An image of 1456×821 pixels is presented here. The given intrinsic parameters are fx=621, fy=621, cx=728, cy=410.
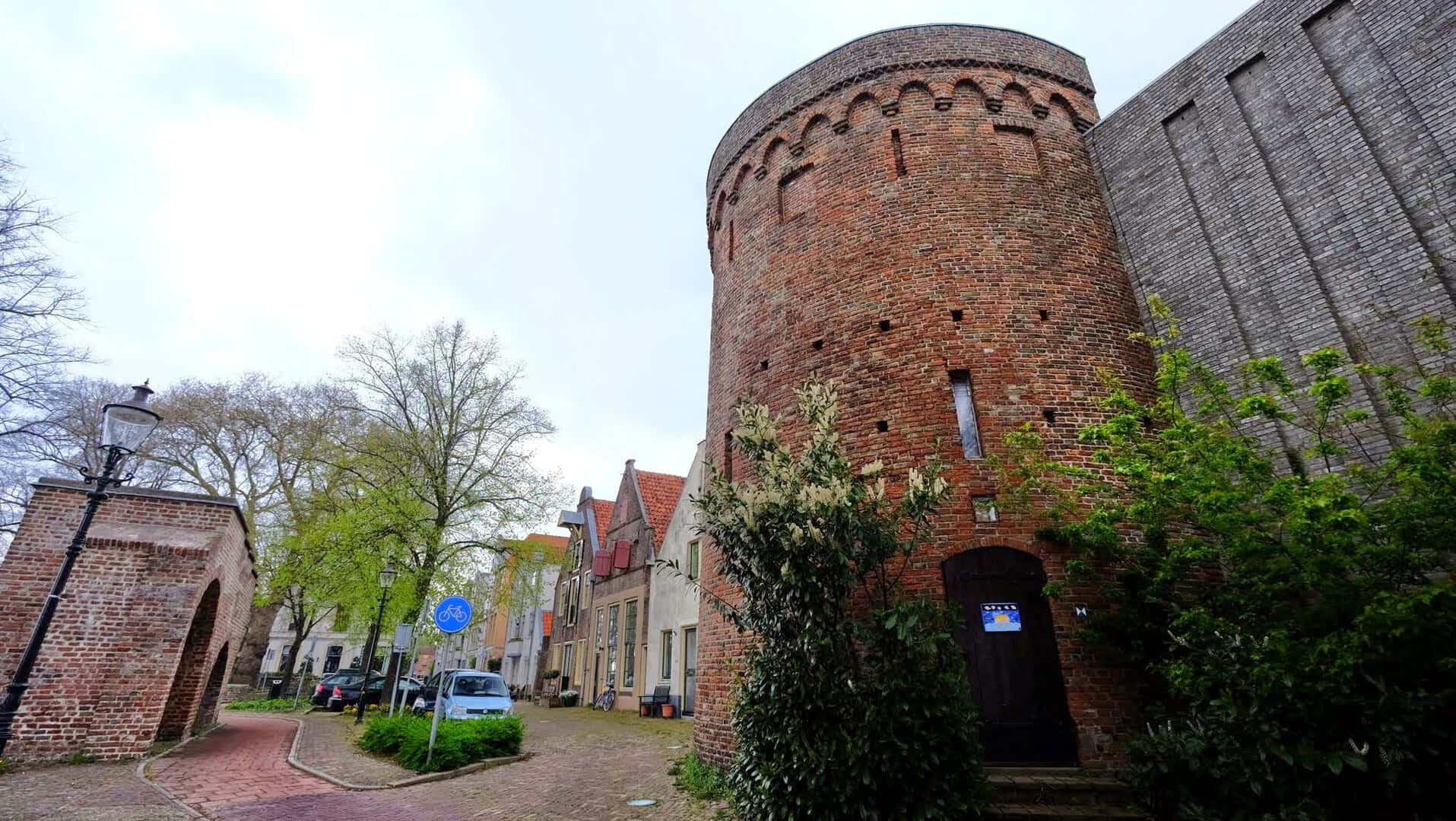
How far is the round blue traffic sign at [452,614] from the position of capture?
9492mm

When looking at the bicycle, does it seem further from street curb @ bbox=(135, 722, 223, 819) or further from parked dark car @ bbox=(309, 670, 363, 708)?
street curb @ bbox=(135, 722, 223, 819)

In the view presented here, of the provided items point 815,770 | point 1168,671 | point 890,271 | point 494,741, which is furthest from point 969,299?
point 494,741

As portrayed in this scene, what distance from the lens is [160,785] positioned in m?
7.62

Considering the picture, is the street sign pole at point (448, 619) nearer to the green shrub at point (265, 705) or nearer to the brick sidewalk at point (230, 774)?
the brick sidewalk at point (230, 774)

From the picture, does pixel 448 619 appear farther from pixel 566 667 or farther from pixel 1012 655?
pixel 566 667

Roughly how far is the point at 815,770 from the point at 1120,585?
3.95 metres

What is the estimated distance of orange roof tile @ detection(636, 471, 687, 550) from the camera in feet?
75.9

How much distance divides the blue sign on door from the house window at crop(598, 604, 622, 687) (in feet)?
58.9

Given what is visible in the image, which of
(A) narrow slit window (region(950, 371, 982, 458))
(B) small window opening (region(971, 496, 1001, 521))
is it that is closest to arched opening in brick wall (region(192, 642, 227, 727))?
(B) small window opening (region(971, 496, 1001, 521))

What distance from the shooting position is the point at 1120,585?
6.78 metres

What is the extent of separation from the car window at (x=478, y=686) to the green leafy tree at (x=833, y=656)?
10.0 m

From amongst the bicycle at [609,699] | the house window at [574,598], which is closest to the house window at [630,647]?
the bicycle at [609,699]

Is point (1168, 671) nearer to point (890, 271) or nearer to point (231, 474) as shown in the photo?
point (890, 271)

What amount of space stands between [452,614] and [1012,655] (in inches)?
313
